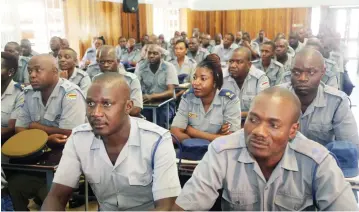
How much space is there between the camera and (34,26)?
26.3 ft

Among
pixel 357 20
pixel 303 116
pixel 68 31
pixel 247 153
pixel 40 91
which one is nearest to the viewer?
pixel 247 153

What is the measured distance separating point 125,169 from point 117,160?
0.19ft

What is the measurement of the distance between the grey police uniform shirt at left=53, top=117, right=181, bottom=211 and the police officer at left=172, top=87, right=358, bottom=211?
Answer: 22 cm

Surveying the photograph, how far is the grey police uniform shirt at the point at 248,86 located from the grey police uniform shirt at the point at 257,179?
230 cm

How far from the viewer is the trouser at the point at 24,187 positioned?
2617 mm

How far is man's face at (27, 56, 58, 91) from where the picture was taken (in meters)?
2.87

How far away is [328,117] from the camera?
2.63 meters

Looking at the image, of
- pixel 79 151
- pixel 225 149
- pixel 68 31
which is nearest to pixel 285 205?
pixel 225 149

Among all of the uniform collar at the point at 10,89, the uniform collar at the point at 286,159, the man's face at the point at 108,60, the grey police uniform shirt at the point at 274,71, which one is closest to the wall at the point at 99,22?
the man's face at the point at 108,60

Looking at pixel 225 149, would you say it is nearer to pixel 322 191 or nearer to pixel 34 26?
pixel 322 191

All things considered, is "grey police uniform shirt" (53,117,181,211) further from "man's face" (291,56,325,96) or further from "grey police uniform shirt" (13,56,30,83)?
"grey police uniform shirt" (13,56,30,83)

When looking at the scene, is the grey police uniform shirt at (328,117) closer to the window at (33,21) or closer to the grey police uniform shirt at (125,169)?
the grey police uniform shirt at (125,169)

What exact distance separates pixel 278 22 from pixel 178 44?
919cm

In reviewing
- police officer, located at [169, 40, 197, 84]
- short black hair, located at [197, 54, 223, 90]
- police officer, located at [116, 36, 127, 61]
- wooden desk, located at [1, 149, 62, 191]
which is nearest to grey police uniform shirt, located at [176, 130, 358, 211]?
wooden desk, located at [1, 149, 62, 191]
